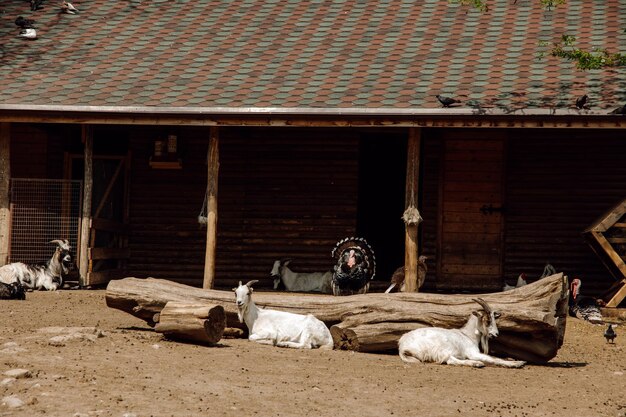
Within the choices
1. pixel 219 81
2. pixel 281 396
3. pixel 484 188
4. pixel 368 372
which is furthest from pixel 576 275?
pixel 281 396

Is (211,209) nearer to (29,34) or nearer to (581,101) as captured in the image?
(29,34)

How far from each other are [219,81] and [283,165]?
2534 mm

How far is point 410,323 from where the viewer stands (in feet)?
43.9

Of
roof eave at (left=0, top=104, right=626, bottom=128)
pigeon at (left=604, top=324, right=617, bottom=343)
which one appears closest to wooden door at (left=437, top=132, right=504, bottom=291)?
roof eave at (left=0, top=104, right=626, bottom=128)

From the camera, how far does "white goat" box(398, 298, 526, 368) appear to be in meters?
12.8

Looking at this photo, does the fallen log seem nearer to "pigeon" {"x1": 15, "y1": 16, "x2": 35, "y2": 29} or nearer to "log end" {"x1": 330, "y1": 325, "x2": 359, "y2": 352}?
"log end" {"x1": 330, "y1": 325, "x2": 359, "y2": 352}

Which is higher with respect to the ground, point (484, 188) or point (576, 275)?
point (484, 188)

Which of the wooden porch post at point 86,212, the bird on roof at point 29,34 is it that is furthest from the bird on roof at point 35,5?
the wooden porch post at point 86,212

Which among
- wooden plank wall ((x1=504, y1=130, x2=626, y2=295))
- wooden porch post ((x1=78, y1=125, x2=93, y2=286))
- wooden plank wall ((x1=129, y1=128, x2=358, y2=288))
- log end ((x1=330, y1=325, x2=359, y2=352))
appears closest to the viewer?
log end ((x1=330, y1=325, x2=359, y2=352))

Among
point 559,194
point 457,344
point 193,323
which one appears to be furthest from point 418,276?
point 193,323

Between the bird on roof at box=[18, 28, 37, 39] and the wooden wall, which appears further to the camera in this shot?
the bird on roof at box=[18, 28, 37, 39]

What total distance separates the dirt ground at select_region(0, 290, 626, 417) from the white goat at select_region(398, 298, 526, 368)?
0.60 ft

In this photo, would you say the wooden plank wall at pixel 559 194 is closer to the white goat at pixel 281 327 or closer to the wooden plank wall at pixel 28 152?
the white goat at pixel 281 327

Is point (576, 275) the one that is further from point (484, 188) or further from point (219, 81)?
point (219, 81)
